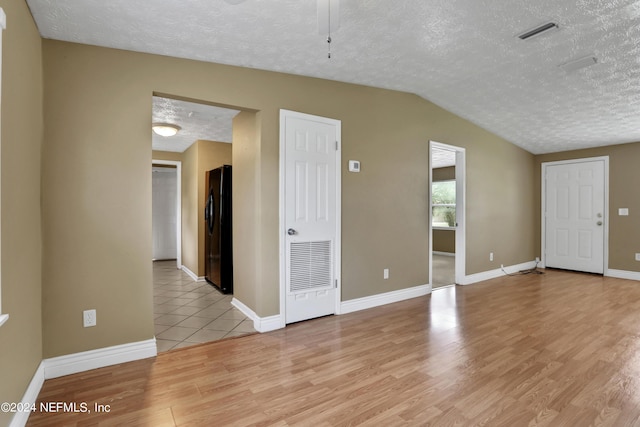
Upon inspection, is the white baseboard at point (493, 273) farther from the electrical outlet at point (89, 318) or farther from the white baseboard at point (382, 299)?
the electrical outlet at point (89, 318)

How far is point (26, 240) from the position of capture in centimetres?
191

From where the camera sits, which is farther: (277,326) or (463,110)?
(463,110)

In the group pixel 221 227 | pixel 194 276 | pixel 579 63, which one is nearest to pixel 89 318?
pixel 221 227

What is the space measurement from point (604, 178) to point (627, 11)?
435cm

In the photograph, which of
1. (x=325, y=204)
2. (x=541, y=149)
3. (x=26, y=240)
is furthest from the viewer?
(x=541, y=149)

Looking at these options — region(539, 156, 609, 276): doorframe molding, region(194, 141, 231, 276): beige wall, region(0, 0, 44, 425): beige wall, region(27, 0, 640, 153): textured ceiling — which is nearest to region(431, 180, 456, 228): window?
region(539, 156, 609, 276): doorframe molding

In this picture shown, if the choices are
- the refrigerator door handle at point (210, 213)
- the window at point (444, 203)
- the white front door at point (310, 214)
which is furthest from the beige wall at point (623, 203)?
the refrigerator door handle at point (210, 213)

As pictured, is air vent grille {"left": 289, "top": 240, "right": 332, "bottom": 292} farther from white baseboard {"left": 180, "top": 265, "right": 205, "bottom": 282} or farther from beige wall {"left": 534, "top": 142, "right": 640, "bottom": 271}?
beige wall {"left": 534, "top": 142, "right": 640, "bottom": 271}

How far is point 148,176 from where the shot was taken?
2562 millimetres

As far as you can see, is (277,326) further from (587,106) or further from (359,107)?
(587,106)

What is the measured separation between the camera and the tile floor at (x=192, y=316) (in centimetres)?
291

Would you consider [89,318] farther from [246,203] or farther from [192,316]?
[246,203]

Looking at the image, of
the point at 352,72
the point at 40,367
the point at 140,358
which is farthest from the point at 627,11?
the point at 40,367

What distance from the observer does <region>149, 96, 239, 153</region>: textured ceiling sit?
3576 mm
